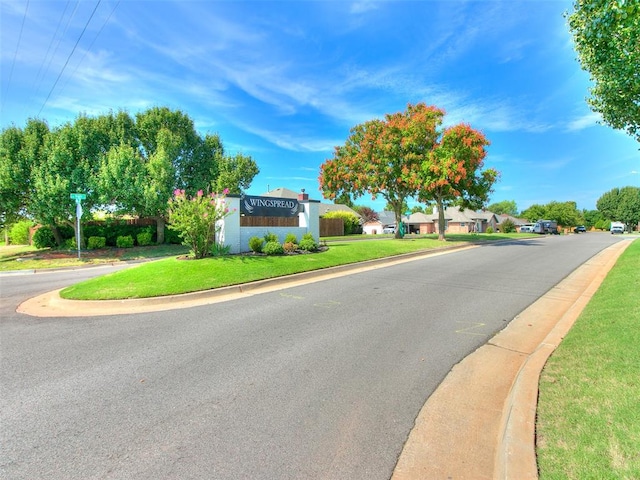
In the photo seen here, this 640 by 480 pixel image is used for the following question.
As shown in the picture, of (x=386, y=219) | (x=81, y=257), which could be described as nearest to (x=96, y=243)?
(x=81, y=257)

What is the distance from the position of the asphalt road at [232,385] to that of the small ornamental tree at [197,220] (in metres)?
4.36

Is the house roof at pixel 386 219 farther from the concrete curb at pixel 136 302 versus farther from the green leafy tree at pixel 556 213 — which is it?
the concrete curb at pixel 136 302

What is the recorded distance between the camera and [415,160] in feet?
84.0

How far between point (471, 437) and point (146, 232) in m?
24.3

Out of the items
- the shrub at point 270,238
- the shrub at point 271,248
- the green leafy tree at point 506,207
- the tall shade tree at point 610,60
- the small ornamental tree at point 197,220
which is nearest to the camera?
the tall shade tree at point 610,60

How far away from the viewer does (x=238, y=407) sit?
3.47 m

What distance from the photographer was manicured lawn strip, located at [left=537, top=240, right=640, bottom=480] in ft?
7.85

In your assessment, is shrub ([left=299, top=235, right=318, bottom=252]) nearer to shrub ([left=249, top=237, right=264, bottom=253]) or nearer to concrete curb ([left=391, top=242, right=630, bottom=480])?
shrub ([left=249, top=237, right=264, bottom=253])

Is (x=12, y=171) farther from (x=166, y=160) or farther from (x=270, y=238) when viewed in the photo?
(x=270, y=238)

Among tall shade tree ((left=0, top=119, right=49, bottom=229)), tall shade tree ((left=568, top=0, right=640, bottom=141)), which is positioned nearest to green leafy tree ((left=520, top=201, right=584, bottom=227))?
tall shade tree ((left=568, top=0, right=640, bottom=141))

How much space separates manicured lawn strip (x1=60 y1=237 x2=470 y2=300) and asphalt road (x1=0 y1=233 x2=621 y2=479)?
1.43 meters

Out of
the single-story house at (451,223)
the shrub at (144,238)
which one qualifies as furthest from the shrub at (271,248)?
the single-story house at (451,223)

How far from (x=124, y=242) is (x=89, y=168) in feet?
16.1

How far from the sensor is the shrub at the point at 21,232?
92.5 feet
